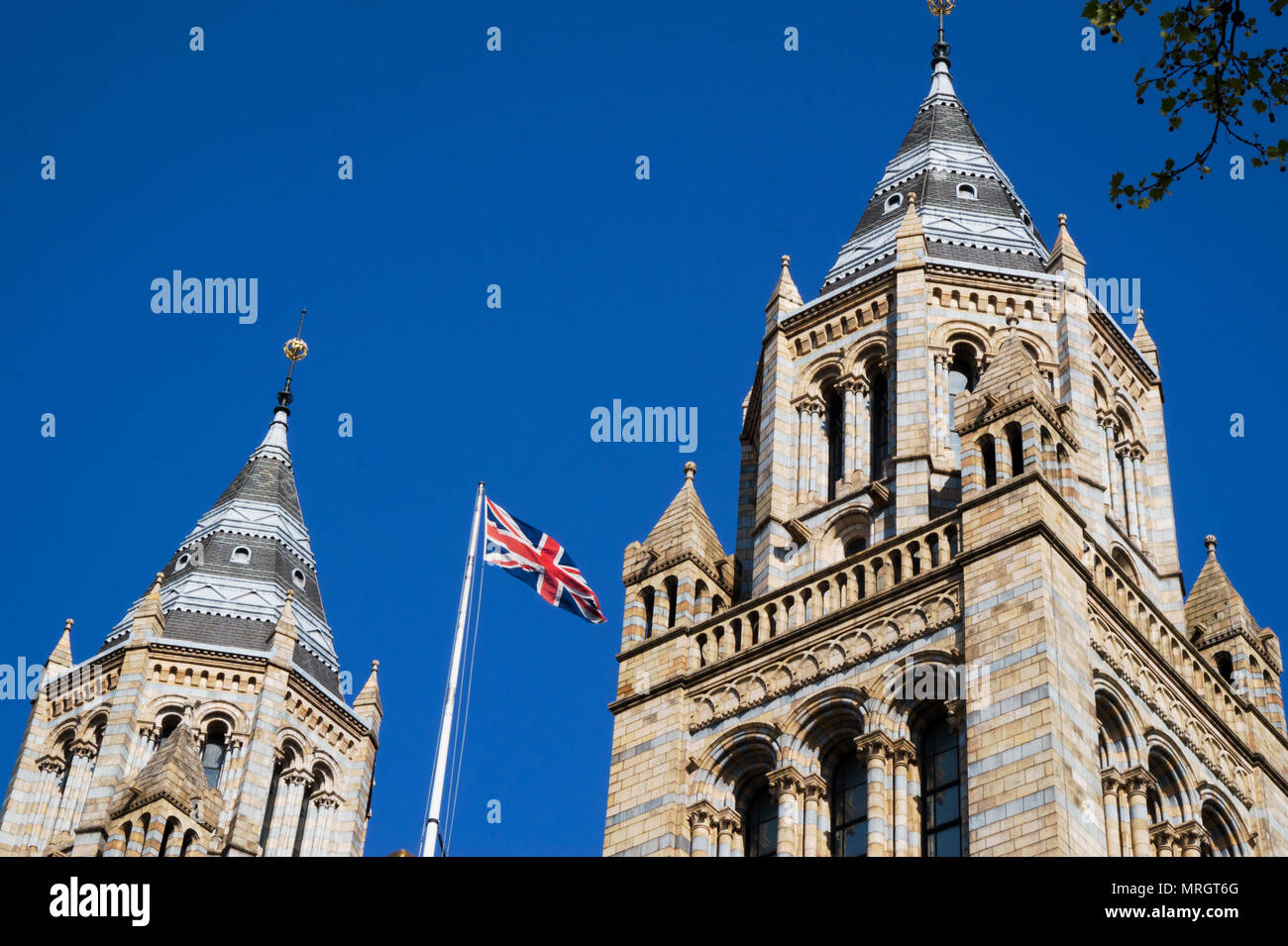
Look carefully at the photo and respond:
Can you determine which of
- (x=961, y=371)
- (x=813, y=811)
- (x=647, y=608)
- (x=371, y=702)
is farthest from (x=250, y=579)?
(x=813, y=811)

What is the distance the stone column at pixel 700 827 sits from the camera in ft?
131

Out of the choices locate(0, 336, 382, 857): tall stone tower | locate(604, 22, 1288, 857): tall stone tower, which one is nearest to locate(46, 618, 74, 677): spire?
locate(0, 336, 382, 857): tall stone tower

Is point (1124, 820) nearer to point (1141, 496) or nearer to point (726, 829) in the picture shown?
point (726, 829)

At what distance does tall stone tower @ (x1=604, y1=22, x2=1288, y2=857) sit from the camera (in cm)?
3803

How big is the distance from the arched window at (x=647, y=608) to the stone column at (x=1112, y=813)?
9.60m

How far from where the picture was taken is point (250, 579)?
211 ft

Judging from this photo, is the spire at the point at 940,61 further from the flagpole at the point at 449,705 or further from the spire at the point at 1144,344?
the flagpole at the point at 449,705

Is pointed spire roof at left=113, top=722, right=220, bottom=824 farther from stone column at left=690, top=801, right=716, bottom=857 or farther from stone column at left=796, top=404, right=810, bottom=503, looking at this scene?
stone column at left=796, top=404, right=810, bottom=503

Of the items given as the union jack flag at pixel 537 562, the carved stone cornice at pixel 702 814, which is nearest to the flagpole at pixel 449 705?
the union jack flag at pixel 537 562

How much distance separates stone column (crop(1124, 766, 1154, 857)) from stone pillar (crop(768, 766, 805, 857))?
5452 millimetres

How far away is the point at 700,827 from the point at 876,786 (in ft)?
11.3

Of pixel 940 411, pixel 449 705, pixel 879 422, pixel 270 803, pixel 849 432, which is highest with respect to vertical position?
pixel 879 422

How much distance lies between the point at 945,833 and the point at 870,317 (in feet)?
45.1
